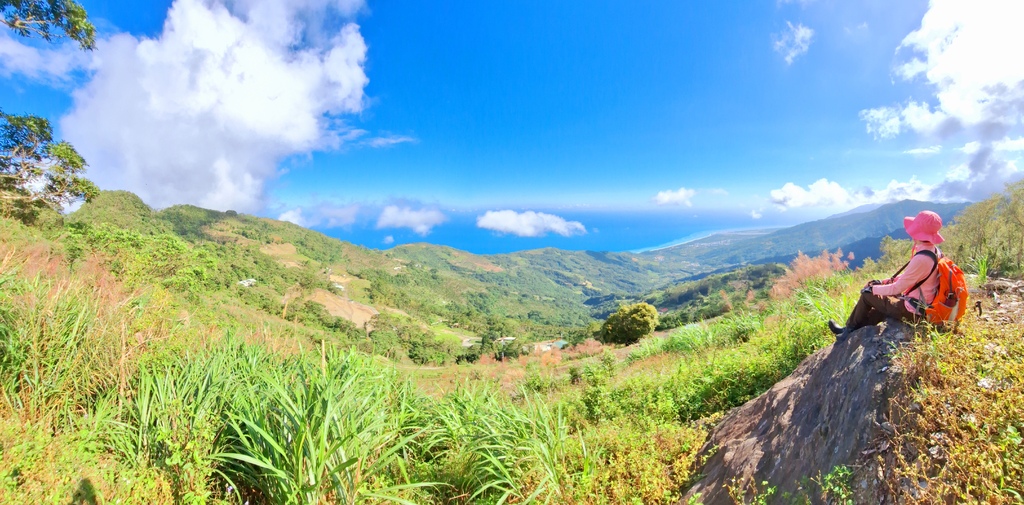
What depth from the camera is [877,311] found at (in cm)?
333

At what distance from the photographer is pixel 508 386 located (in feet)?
36.6

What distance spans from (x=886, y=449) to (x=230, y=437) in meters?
4.45

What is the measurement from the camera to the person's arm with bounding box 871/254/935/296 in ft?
9.91

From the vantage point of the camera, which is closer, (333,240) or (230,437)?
(230,437)

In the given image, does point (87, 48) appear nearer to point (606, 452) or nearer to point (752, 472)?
point (606, 452)

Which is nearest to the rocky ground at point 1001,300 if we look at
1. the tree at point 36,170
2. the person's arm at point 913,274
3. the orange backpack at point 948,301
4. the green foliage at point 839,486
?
the orange backpack at point 948,301

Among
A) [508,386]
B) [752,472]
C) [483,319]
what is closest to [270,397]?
[752,472]

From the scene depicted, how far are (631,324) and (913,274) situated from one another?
73.1 feet

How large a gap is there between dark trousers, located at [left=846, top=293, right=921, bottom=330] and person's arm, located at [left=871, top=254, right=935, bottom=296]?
0.10 m

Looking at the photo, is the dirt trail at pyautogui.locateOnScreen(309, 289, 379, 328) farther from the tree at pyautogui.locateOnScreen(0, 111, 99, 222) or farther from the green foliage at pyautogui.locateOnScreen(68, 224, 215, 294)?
the tree at pyautogui.locateOnScreen(0, 111, 99, 222)

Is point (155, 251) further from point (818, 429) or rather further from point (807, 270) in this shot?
point (807, 270)

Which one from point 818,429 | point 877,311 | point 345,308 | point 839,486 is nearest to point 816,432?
point 818,429

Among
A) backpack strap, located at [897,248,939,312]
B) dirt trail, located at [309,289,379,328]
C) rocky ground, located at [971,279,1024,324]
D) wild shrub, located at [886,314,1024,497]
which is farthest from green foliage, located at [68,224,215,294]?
dirt trail, located at [309,289,379,328]

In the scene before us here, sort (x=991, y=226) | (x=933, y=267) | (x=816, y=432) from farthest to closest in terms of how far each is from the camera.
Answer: (x=991, y=226) < (x=933, y=267) < (x=816, y=432)
